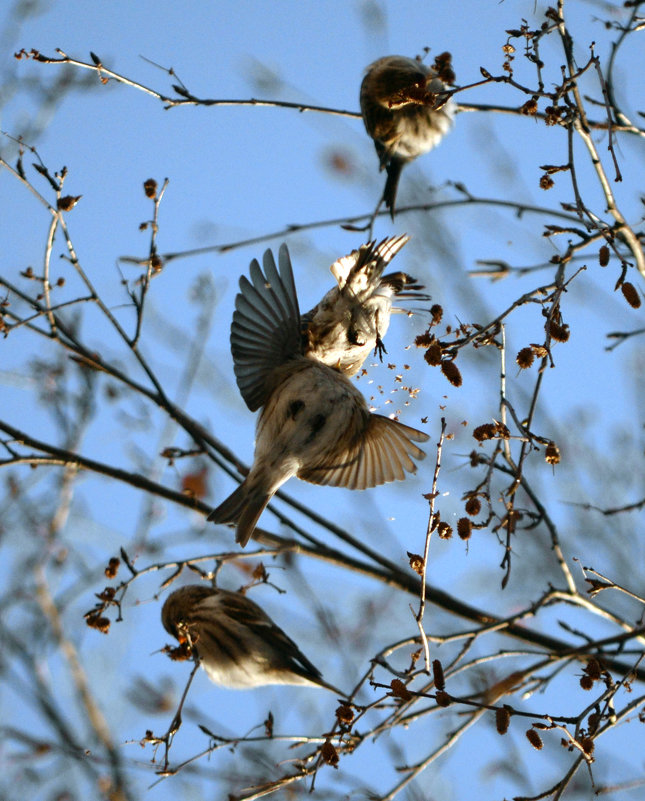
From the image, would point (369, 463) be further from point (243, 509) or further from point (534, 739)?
point (534, 739)

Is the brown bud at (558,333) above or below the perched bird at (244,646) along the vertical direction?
below

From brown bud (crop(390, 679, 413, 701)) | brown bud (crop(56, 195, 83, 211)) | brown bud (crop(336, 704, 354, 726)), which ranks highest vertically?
brown bud (crop(56, 195, 83, 211))

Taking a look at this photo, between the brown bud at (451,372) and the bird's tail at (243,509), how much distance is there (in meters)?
0.79

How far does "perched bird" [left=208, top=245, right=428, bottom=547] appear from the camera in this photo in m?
2.85

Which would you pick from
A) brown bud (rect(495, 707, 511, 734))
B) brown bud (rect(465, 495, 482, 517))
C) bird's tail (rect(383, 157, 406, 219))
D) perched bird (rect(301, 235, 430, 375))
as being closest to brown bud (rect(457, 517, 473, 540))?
brown bud (rect(465, 495, 482, 517))

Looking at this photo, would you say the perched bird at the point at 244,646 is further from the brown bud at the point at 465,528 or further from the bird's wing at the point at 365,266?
the brown bud at the point at 465,528

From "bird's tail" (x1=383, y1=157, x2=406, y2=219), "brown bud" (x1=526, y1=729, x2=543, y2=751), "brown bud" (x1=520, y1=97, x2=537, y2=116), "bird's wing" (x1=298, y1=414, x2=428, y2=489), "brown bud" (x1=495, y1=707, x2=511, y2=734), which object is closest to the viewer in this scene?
"brown bud" (x1=495, y1=707, x2=511, y2=734)

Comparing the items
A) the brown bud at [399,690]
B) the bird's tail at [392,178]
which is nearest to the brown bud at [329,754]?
the brown bud at [399,690]

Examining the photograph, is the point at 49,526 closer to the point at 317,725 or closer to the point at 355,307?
the point at 317,725

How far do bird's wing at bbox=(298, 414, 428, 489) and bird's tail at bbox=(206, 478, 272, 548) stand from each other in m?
0.27

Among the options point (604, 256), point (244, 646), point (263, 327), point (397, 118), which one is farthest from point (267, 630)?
point (604, 256)

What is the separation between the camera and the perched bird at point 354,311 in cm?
303

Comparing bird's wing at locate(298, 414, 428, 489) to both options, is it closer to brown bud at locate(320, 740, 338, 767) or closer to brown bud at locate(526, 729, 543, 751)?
brown bud at locate(320, 740, 338, 767)

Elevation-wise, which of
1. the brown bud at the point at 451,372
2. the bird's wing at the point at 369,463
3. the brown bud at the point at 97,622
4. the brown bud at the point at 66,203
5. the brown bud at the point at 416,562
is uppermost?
the brown bud at the point at 66,203
